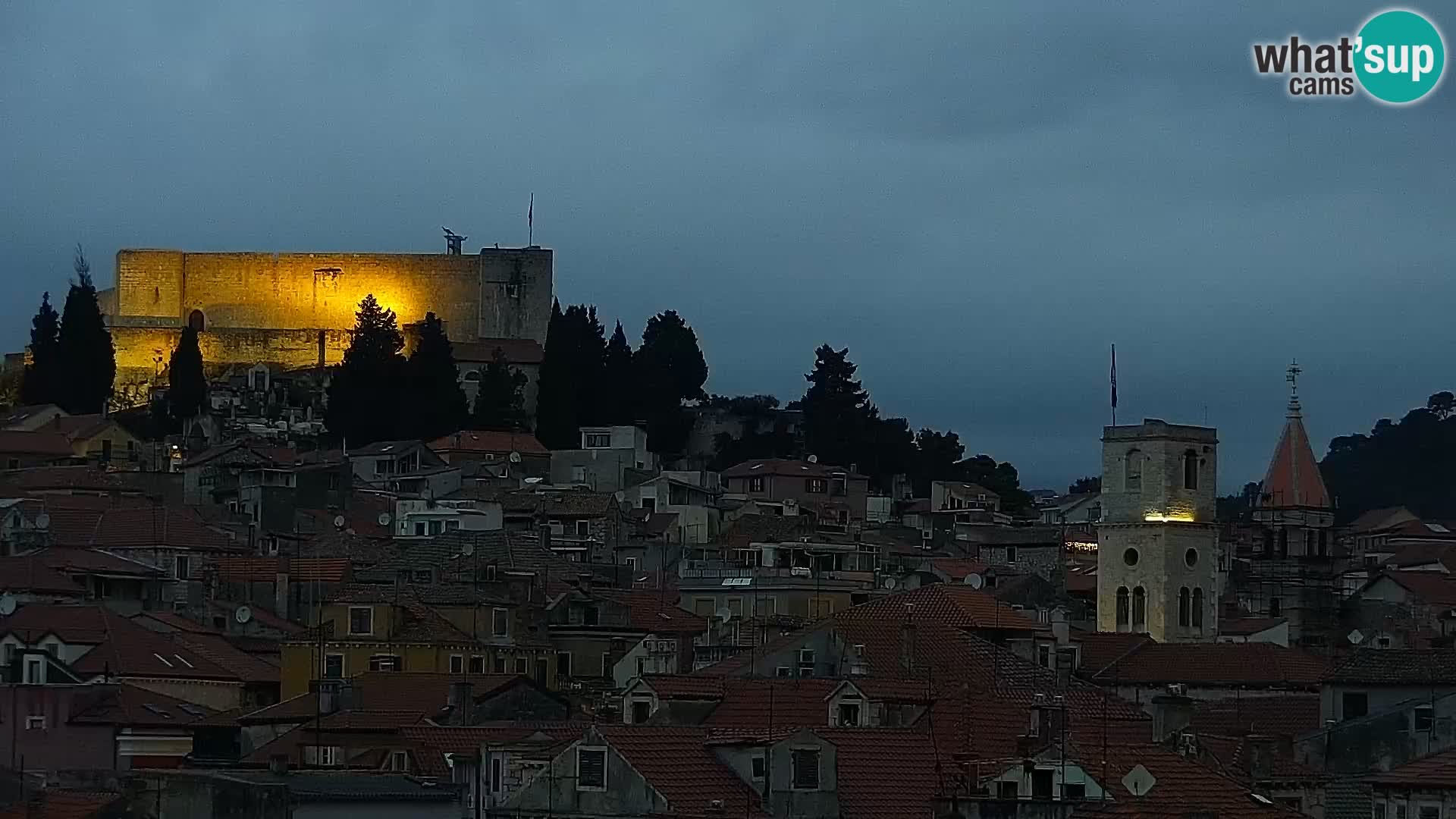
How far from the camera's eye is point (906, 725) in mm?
43875

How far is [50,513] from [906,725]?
44516mm

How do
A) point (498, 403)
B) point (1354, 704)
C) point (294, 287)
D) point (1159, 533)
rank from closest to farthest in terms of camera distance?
point (1354, 704) → point (1159, 533) → point (498, 403) → point (294, 287)

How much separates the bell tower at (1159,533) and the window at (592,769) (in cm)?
4743

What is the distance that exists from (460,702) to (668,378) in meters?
79.8

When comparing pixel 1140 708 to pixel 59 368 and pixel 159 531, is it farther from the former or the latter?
pixel 59 368

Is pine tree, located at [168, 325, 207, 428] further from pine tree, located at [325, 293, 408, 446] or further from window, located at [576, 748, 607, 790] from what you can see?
window, located at [576, 748, 607, 790]

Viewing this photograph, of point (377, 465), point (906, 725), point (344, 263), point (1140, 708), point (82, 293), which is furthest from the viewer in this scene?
point (344, 263)

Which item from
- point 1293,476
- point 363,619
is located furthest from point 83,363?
point 363,619

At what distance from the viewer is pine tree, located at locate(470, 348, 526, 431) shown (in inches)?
4961

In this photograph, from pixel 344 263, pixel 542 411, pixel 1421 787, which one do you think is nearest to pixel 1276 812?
pixel 1421 787

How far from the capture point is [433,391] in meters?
127

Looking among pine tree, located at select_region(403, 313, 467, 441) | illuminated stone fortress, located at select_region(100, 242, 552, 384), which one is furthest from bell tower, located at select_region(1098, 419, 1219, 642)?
illuminated stone fortress, located at select_region(100, 242, 552, 384)

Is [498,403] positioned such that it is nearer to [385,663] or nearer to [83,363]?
[83,363]

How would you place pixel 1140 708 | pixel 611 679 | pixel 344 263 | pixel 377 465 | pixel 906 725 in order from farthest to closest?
1. pixel 344 263
2. pixel 377 465
3. pixel 611 679
4. pixel 1140 708
5. pixel 906 725
